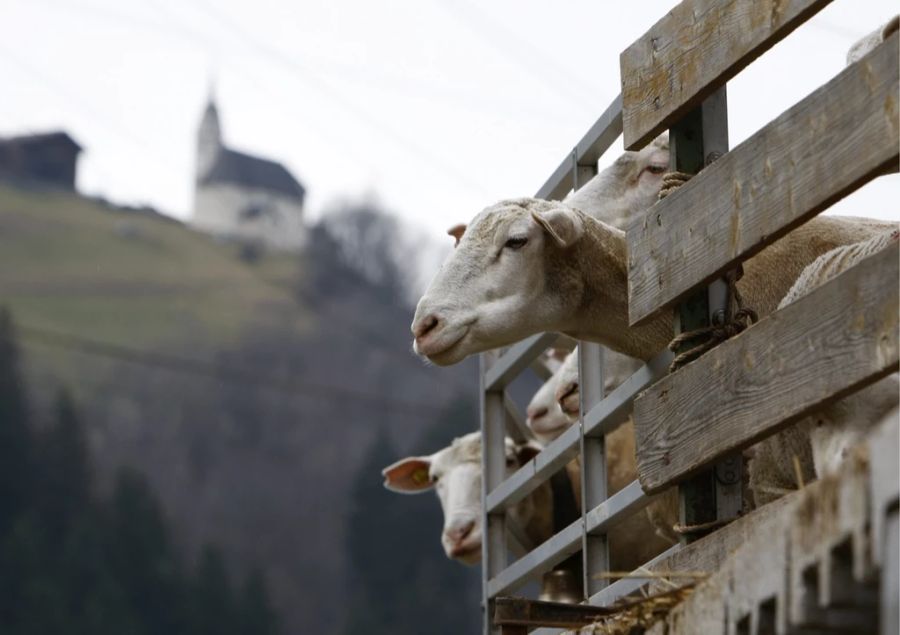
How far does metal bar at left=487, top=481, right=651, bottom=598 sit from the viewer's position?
244 inches

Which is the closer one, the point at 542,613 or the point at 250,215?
the point at 542,613

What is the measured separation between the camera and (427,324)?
654cm

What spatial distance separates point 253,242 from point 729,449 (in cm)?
10191

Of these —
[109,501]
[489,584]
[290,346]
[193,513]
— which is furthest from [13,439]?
[489,584]

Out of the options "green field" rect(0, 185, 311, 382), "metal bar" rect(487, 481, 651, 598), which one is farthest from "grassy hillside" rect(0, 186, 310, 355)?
"metal bar" rect(487, 481, 651, 598)

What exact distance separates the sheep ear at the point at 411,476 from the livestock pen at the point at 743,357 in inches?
148

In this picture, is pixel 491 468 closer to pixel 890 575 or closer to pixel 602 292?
pixel 602 292

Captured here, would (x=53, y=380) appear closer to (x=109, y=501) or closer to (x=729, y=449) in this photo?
(x=109, y=501)

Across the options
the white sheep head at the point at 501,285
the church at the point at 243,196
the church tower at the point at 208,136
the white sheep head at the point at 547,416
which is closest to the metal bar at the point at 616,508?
the white sheep head at the point at 501,285

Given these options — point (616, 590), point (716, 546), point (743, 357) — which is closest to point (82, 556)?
point (616, 590)

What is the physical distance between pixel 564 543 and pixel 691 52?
196cm

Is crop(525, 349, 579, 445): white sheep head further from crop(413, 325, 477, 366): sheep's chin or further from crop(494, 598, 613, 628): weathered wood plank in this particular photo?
crop(494, 598, 613, 628): weathered wood plank

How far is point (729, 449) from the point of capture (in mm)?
4938

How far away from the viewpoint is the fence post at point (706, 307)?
5.36 m
